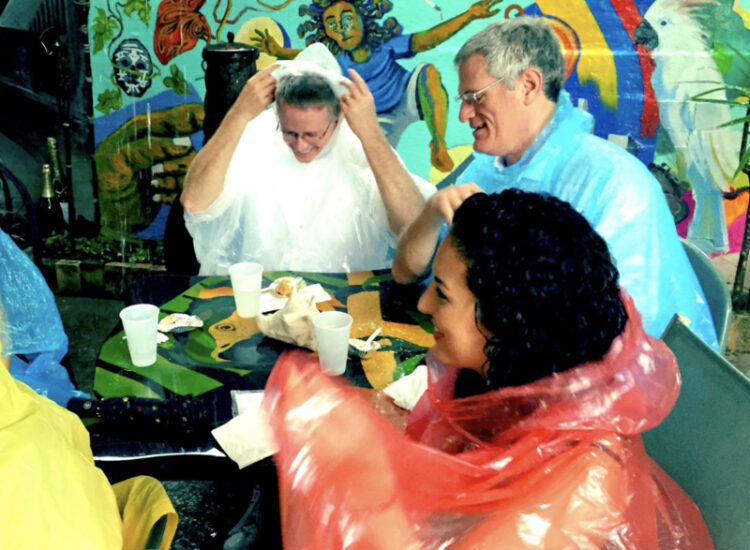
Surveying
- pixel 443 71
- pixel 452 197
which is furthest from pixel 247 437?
pixel 443 71

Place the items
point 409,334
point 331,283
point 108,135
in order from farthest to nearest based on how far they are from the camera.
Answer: point 108,135 < point 331,283 < point 409,334

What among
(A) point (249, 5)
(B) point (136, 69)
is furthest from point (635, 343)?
(B) point (136, 69)

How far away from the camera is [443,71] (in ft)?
12.1

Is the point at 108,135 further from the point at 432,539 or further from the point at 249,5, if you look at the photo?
the point at 432,539

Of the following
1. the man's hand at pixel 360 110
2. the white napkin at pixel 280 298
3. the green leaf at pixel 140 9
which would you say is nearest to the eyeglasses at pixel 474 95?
the man's hand at pixel 360 110

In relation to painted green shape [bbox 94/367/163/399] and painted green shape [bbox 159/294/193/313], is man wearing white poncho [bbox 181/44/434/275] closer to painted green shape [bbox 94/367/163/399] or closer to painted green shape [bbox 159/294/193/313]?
painted green shape [bbox 159/294/193/313]

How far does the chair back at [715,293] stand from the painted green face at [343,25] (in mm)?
2309

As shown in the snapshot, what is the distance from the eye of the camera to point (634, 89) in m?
3.62

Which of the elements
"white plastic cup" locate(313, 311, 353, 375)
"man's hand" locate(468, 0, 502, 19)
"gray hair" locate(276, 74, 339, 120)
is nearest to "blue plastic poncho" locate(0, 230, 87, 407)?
"white plastic cup" locate(313, 311, 353, 375)

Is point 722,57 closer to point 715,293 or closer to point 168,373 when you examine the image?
point 715,293

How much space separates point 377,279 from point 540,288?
4.00ft

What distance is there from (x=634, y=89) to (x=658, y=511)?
3.03 meters

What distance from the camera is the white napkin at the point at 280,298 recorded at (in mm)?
1938

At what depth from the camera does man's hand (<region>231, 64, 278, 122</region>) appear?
2533 mm
